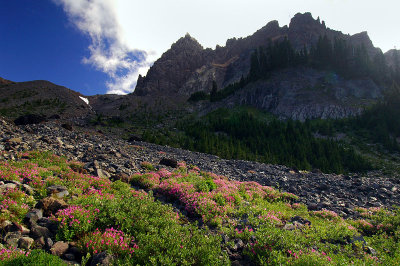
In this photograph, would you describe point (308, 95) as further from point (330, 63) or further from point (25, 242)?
point (25, 242)

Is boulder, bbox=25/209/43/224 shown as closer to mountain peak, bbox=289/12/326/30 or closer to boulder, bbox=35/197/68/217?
boulder, bbox=35/197/68/217

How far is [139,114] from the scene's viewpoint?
95062 mm

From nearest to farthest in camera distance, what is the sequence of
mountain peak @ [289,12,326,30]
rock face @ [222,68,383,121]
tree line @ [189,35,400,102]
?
rock face @ [222,68,383,121] → tree line @ [189,35,400,102] → mountain peak @ [289,12,326,30]

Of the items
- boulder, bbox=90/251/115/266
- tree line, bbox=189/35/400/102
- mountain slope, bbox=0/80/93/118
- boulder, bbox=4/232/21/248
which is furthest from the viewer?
tree line, bbox=189/35/400/102

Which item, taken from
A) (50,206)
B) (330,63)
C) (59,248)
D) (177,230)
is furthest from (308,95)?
(59,248)

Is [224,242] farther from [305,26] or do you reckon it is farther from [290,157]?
[305,26]

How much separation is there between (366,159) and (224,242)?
57063 mm

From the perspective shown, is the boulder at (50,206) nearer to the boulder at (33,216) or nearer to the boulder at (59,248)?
the boulder at (33,216)

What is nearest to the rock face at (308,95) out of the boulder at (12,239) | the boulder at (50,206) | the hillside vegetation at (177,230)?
the hillside vegetation at (177,230)

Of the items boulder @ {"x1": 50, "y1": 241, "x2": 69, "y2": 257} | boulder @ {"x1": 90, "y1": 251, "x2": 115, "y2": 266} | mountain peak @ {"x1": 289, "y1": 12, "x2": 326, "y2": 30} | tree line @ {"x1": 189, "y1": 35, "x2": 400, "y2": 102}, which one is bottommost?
boulder @ {"x1": 90, "y1": 251, "x2": 115, "y2": 266}

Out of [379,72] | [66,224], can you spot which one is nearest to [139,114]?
[66,224]

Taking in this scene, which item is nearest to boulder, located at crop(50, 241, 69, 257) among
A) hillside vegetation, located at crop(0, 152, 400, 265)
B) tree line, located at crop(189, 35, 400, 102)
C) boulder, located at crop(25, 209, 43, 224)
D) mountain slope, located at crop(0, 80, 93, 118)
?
hillside vegetation, located at crop(0, 152, 400, 265)

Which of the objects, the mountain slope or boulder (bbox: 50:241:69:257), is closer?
boulder (bbox: 50:241:69:257)

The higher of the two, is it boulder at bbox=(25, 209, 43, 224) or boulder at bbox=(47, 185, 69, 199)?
boulder at bbox=(47, 185, 69, 199)
